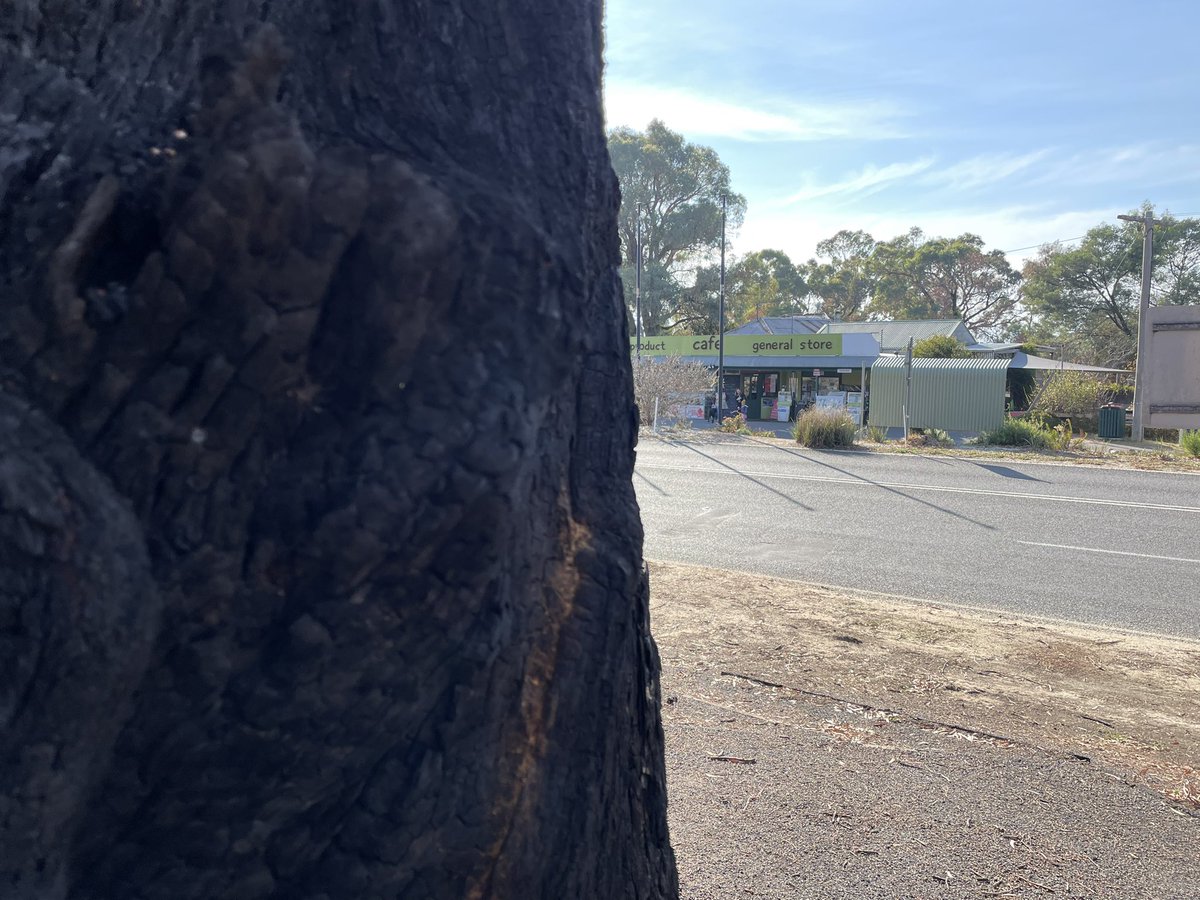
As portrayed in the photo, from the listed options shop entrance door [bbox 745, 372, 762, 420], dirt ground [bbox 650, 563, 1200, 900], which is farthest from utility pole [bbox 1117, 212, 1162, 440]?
dirt ground [bbox 650, 563, 1200, 900]

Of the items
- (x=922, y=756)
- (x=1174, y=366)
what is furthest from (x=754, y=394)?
(x=922, y=756)

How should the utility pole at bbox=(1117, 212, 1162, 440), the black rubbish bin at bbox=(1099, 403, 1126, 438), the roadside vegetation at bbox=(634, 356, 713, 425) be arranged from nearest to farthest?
the utility pole at bbox=(1117, 212, 1162, 440) → the roadside vegetation at bbox=(634, 356, 713, 425) → the black rubbish bin at bbox=(1099, 403, 1126, 438)

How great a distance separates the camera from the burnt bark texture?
125cm

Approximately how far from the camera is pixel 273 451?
4.53 feet

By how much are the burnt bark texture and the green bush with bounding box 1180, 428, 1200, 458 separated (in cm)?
2374

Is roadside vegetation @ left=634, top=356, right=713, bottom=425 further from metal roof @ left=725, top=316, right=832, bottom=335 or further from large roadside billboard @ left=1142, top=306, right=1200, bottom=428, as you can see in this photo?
metal roof @ left=725, top=316, right=832, bottom=335

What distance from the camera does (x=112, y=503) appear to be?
4.15 ft

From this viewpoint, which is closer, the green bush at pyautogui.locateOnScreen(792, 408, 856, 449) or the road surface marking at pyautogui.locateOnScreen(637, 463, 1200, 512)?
the road surface marking at pyautogui.locateOnScreen(637, 463, 1200, 512)

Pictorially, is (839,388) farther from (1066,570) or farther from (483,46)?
(483,46)

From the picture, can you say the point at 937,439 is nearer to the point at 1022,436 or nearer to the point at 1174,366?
the point at 1022,436

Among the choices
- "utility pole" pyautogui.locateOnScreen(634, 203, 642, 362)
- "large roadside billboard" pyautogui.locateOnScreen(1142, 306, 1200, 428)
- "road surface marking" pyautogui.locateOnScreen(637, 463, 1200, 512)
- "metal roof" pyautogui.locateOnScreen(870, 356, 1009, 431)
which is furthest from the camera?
"utility pole" pyautogui.locateOnScreen(634, 203, 642, 362)

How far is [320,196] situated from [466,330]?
0.97ft

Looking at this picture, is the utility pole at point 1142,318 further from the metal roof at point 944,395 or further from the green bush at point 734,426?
the green bush at point 734,426

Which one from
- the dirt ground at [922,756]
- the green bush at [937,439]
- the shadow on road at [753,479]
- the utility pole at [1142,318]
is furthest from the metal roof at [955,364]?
the dirt ground at [922,756]
